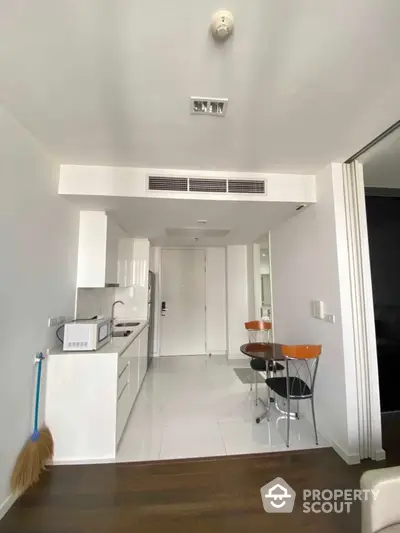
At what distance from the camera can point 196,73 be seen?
141cm

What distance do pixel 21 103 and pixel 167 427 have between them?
9.84 feet

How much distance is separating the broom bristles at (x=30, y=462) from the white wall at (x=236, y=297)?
12.2 ft

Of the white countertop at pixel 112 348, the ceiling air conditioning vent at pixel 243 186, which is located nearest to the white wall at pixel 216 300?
the white countertop at pixel 112 348

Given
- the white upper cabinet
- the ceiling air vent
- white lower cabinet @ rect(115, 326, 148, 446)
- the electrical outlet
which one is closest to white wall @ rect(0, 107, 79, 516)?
the electrical outlet

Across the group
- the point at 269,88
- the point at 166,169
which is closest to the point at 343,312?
the point at 269,88

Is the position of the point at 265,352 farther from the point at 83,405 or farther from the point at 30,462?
the point at 30,462

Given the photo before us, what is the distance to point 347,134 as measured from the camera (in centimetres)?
195

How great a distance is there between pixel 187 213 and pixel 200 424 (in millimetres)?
2310

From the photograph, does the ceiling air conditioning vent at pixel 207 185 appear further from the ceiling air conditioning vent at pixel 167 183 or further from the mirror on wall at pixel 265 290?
the mirror on wall at pixel 265 290

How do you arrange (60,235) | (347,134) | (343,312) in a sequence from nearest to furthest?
(347,134) → (343,312) → (60,235)

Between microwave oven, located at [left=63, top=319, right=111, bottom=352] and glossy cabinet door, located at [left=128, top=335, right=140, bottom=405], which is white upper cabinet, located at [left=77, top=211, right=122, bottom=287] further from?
glossy cabinet door, located at [left=128, top=335, right=140, bottom=405]

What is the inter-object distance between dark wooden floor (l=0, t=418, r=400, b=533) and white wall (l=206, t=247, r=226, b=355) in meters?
3.34

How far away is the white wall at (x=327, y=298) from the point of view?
2234mm

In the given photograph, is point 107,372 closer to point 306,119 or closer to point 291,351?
point 291,351
